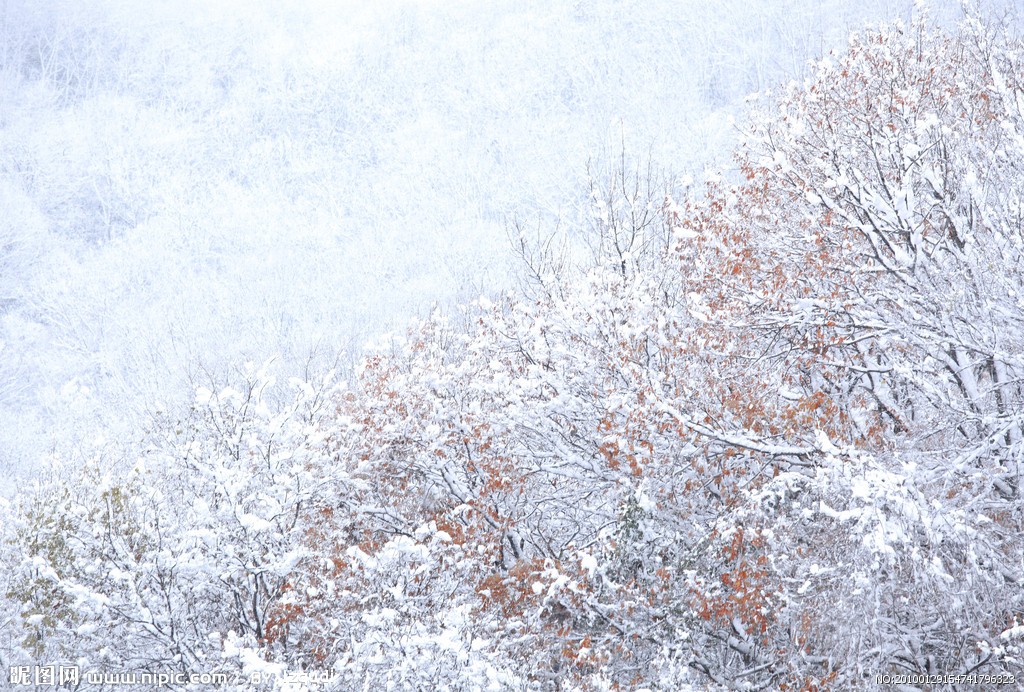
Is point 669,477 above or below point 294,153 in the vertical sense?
above

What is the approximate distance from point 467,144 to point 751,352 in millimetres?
91385

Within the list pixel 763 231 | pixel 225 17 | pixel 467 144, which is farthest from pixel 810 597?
pixel 225 17

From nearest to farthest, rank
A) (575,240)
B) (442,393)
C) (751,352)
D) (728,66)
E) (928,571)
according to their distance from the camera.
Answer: (928,571), (751,352), (442,393), (575,240), (728,66)

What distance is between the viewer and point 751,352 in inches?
391

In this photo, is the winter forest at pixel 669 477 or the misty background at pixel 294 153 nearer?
the winter forest at pixel 669 477

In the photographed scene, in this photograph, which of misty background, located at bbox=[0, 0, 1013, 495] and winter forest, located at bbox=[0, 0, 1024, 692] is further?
misty background, located at bbox=[0, 0, 1013, 495]

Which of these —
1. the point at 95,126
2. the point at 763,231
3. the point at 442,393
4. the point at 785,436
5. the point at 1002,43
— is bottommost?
the point at 95,126

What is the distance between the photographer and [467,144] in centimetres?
9838

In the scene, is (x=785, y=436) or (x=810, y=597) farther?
(x=785, y=436)

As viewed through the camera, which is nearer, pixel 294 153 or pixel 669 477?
pixel 669 477

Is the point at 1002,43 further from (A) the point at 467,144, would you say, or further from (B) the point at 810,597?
(A) the point at 467,144

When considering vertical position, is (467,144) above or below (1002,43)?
below

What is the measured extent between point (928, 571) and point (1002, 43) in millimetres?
8680

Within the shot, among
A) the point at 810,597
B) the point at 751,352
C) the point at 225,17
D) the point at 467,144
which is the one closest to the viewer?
the point at 810,597
